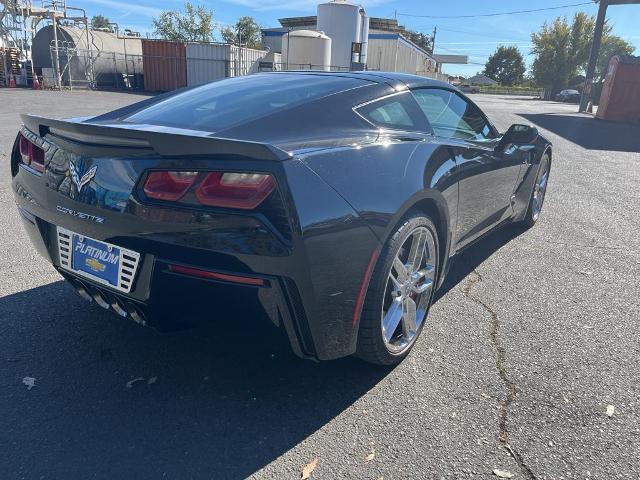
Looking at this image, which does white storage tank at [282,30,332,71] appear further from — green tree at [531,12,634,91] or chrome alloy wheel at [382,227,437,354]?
green tree at [531,12,634,91]

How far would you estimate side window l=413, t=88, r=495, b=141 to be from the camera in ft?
10.5

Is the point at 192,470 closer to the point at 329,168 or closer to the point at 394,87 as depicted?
the point at 329,168

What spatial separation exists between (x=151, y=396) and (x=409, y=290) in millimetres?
1358

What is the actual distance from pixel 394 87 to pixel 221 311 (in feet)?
5.74

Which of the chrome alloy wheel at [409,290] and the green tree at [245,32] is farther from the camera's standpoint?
the green tree at [245,32]

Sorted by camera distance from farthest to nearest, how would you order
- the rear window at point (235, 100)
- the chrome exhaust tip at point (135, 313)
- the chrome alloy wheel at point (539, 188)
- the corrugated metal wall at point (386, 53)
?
the corrugated metal wall at point (386, 53) → the chrome alloy wheel at point (539, 188) → the rear window at point (235, 100) → the chrome exhaust tip at point (135, 313)

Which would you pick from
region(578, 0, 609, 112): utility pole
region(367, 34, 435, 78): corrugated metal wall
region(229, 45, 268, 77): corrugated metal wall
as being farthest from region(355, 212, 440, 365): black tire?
region(367, 34, 435, 78): corrugated metal wall

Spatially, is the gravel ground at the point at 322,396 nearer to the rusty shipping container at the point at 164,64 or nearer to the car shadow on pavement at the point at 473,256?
the car shadow on pavement at the point at 473,256

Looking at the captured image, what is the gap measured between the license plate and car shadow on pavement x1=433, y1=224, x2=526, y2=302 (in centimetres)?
203

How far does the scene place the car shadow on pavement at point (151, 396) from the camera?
6.24 feet

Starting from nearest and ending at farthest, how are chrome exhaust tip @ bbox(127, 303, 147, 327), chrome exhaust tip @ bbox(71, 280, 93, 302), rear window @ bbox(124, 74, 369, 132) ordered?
chrome exhaust tip @ bbox(127, 303, 147, 327) < chrome exhaust tip @ bbox(71, 280, 93, 302) < rear window @ bbox(124, 74, 369, 132)

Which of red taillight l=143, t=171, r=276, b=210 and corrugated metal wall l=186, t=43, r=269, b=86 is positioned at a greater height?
corrugated metal wall l=186, t=43, r=269, b=86

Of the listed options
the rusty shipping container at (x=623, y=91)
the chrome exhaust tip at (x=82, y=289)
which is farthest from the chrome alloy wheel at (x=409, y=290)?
the rusty shipping container at (x=623, y=91)

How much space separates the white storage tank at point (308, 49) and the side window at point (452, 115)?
22.3 metres
